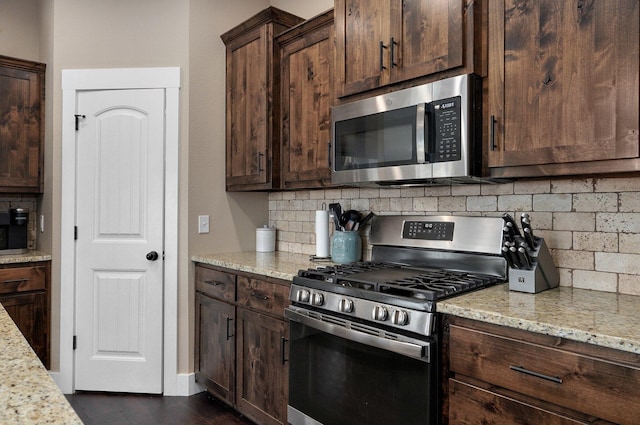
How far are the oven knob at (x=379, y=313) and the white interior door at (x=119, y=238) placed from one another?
1833 millimetres

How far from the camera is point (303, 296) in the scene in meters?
2.07

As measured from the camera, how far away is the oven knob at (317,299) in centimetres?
197

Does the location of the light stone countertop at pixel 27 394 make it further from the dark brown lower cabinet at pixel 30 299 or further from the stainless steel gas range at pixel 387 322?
the dark brown lower cabinet at pixel 30 299

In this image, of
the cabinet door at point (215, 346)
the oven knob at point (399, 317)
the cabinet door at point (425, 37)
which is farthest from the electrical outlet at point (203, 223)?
the oven knob at point (399, 317)

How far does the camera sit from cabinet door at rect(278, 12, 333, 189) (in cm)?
253

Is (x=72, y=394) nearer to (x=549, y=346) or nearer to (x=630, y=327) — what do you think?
(x=549, y=346)

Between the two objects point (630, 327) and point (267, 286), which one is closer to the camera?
point (630, 327)

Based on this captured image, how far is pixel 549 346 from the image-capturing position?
131 centimetres

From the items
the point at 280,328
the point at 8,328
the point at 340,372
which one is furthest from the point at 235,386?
the point at 8,328

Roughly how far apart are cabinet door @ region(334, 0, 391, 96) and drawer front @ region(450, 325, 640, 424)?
1.25 m

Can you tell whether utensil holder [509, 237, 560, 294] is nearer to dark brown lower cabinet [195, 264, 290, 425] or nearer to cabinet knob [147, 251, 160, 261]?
dark brown lower cabinet [195, 264, 290, 425]

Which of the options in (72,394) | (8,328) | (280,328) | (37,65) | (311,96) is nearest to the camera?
(8,328)

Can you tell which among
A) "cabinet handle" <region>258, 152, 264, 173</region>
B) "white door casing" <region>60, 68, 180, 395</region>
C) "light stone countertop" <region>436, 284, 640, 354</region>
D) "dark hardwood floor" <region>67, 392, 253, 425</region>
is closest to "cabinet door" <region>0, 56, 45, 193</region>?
"white door casing" <region>60, 68, 180, 395</region>

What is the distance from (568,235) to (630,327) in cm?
67
